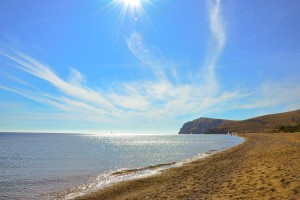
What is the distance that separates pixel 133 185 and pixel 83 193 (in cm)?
490

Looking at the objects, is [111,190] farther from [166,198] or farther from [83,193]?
[166,198]

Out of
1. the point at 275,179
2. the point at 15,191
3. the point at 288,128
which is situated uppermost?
the point at 288,128

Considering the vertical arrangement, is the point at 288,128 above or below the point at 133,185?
above

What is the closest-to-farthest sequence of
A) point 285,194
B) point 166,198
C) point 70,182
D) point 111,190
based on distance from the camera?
point 285,194 < point 166,198 < point 111,190 < point 70,182

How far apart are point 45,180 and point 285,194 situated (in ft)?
92.5

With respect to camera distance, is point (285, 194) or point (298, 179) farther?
point (298, 179)

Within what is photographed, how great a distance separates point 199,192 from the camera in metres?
18.4

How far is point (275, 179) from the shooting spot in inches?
717

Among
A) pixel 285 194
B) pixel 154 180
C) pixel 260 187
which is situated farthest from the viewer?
pixel 154 180

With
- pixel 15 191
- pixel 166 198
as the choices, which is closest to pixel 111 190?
pixel 166 198

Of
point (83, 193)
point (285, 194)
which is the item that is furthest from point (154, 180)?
point (285, 194)

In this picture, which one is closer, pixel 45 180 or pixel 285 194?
pixel 285 194

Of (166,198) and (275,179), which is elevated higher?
(275,179)

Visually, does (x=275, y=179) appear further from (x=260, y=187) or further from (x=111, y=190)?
(x=111, y=190)
